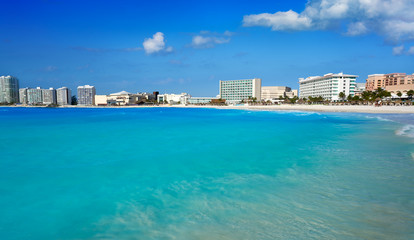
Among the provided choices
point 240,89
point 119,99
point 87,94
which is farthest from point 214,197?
point 87,94

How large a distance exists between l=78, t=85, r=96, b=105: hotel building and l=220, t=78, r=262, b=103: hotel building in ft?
343

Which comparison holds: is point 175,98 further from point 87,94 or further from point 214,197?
point 214,197

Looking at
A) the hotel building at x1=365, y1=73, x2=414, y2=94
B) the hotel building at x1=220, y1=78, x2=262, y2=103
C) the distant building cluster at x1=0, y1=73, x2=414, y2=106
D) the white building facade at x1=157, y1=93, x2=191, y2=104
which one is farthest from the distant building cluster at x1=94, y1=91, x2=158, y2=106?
the hotel building at x1=365, y1=73, x2=414, y2=94

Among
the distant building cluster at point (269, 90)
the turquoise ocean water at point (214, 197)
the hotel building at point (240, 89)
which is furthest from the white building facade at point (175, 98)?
the turquoise ocean water at point (214, 197)

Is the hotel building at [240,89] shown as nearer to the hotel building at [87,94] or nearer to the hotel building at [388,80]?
the hotel building at [388,80]

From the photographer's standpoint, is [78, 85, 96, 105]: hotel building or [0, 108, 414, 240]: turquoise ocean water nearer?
[0, 108, 414, 240]: turquoise ocean water

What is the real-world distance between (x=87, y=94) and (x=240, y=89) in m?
123

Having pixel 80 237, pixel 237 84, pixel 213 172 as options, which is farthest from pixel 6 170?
pixel 237 84

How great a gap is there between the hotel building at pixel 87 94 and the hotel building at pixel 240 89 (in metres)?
105

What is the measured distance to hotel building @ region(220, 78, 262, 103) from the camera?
17712 cm

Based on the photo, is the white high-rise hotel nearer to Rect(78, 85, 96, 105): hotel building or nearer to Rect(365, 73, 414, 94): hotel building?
Rect(365, 73, 414, 94): hotel building

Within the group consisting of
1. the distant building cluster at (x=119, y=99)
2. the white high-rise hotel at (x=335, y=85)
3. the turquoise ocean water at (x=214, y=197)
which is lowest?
the turquoise ocean water at (x=214, y=197)

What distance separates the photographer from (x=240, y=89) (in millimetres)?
182875

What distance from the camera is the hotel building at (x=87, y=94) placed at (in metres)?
196
